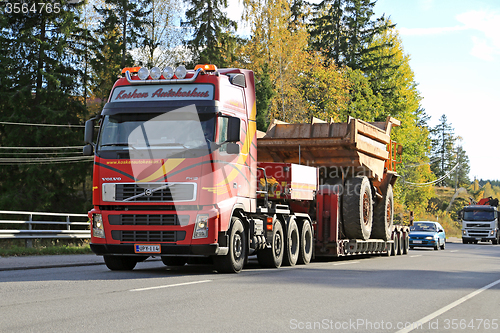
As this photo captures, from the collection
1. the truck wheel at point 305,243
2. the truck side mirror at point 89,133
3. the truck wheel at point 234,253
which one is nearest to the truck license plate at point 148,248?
the truck wheel at point 234,253

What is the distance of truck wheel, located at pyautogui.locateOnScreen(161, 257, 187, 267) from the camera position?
15.4m

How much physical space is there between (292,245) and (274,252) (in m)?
1.37

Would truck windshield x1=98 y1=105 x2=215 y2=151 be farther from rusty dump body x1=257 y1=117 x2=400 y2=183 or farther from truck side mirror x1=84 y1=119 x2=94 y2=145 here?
rusty dump body x1=257 y1=117 x2=400 y2=183

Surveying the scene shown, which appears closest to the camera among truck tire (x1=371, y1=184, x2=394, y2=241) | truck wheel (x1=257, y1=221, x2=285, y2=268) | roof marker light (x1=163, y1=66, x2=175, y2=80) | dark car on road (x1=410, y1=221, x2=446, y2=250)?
roof marker light (x1=163, y1=66, x2=175, y2=80)

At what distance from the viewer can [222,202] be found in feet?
39.4

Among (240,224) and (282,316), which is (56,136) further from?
(282,316)

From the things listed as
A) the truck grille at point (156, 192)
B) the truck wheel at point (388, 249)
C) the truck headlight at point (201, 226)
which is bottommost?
the truck wheel at point (388, 249)

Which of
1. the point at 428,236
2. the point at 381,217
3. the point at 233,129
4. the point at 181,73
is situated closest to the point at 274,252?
the point at 233,129

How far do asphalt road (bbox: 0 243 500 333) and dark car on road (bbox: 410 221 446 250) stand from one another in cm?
1976

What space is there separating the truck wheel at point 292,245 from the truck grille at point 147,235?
4158 mm

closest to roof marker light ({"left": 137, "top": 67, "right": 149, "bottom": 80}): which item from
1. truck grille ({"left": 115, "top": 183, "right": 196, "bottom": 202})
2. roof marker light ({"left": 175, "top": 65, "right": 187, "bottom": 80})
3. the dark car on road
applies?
roof marker light ({"left": 175, "top": 65, "right": 187, "bottom": 80})

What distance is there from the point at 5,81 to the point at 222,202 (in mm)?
27297

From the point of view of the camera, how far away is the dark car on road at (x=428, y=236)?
3239cm

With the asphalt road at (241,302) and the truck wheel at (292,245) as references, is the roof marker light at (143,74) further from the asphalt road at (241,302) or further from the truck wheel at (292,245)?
the truck wheel at (292,245)
